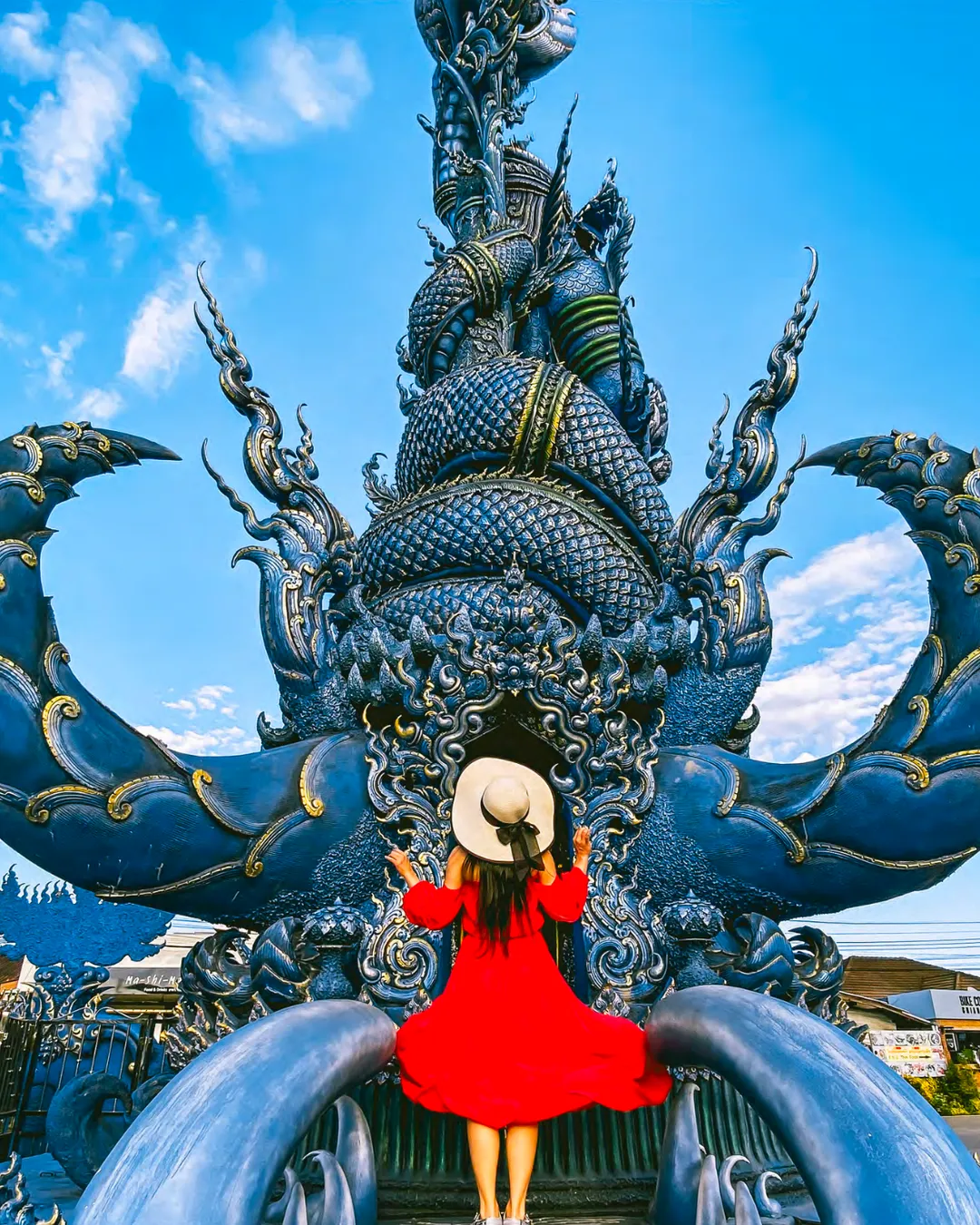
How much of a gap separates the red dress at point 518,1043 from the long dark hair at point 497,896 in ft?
0.12

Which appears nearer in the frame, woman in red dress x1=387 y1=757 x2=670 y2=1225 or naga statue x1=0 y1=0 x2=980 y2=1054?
woman in red dress x1=387 y1=757 x2=670 y2=1225

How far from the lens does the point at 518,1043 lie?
118 inches

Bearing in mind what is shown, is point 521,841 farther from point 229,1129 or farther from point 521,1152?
point 229,1129

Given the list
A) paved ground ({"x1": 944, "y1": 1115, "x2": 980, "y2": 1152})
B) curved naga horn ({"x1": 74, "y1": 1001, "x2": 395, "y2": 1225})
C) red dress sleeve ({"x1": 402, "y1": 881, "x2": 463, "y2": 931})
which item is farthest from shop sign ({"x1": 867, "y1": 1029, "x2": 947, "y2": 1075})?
curved naga horn ({"x1": 74, "y1": 1001, "x2": 395, "y2": 1225})

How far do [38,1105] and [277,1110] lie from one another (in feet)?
21.6

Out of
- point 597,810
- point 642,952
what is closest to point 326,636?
point 597,810

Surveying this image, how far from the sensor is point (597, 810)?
191 inches

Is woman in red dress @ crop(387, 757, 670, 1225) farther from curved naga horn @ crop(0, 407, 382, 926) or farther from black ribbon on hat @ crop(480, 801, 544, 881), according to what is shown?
curved naga horn @ crop(0, 407, 382, 926)

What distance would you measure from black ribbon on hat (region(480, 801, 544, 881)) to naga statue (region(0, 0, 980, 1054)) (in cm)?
133

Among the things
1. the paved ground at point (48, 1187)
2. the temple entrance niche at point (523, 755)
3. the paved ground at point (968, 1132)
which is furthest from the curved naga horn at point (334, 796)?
the paved ground at point (968, 1132)

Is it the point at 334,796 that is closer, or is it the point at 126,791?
the point at 126,791

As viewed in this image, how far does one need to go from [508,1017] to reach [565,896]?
492mm

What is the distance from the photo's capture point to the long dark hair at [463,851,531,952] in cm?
332

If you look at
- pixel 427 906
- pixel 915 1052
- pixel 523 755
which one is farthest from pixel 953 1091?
pixel 427 906
